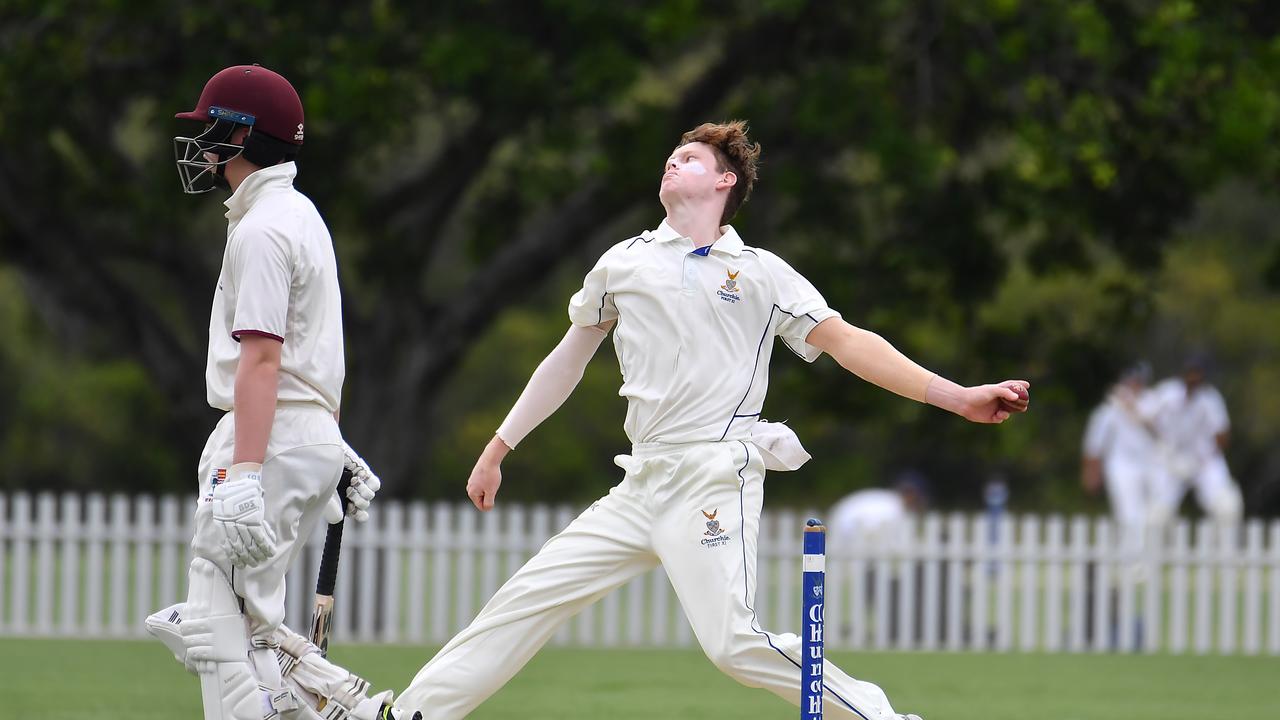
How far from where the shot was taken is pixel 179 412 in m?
15.2

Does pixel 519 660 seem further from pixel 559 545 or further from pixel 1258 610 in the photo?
pixel 1258 610

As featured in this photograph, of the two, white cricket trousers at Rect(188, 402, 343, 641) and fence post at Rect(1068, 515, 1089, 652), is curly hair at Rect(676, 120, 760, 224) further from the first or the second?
fence post at Rect(1068, 515, 1089, 652)

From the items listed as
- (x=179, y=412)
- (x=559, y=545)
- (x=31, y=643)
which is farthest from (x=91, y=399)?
(x=559, y=545)

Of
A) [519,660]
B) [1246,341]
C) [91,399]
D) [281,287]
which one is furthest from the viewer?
[1246,341]

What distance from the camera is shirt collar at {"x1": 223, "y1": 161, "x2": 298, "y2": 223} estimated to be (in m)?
5.36

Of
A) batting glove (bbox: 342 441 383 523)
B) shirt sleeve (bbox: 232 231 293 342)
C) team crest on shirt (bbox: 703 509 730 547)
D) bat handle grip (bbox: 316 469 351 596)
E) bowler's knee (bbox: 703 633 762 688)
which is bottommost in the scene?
bowler's knee (bbox: 703 633 762 688)

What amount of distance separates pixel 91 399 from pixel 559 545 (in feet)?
102

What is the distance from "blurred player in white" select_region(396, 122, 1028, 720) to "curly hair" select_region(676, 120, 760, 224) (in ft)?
0.05

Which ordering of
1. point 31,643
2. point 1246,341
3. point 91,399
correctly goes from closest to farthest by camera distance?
point 31,643, point 91,399, point 1246,341

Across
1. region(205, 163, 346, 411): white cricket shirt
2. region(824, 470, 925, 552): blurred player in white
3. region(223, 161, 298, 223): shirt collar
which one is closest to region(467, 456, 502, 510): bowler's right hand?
region(205, 163, 346, 411): white cricket shirt

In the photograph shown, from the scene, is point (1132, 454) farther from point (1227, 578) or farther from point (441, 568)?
point (441, 568)

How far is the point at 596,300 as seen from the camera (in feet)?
19.0

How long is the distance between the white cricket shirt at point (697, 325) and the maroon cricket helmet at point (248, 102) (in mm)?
1038

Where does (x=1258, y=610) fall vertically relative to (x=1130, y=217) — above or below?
below
